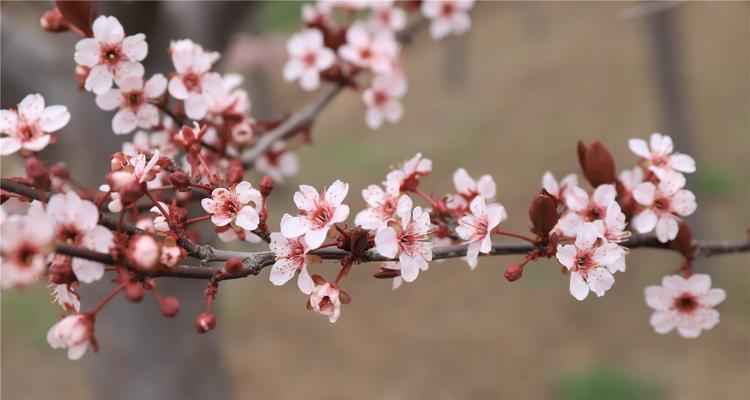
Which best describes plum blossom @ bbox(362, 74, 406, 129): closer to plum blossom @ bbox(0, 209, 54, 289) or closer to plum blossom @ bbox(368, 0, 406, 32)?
plum blossom @ bbox(368, 0, 406, 32)

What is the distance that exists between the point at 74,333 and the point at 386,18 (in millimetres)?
1650

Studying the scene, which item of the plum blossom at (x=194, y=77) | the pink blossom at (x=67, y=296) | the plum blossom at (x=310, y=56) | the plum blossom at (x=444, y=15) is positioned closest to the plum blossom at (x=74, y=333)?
the pink blossom at (x=67, y=296)

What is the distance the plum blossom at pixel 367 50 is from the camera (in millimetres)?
1882

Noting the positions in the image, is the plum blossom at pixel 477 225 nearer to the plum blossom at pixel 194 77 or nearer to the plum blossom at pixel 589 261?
the plum blossom at pixel 589 261

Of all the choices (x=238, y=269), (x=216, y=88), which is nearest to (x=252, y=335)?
(x=216, y=88)

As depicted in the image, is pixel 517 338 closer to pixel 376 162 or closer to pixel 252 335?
pixel 252 335

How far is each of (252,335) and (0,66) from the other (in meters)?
4.49

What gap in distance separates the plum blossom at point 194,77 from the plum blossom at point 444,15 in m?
1.05

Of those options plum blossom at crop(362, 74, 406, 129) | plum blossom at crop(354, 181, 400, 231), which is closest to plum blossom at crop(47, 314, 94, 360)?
plum blossom at crop(354, 181, 400, 231)

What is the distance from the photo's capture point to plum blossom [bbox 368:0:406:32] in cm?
219

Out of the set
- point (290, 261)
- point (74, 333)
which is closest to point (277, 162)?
point (290, 261)

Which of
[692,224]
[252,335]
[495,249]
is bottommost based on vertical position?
[252,335]

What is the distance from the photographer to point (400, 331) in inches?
230

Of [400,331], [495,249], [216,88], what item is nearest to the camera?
[495,249]
